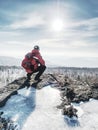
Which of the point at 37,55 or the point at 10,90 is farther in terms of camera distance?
the point at 37,55

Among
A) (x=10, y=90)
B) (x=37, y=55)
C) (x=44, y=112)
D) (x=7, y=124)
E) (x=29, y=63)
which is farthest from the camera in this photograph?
(x=29, y=63)

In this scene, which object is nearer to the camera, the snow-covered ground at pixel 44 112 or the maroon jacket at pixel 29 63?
the snow-covered ground at pixel 44 112

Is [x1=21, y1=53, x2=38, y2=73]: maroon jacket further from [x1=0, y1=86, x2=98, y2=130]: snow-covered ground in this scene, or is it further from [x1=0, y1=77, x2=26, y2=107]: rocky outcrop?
[x1=0, y1=86, x2=98, y2=130]: snow-covered ground

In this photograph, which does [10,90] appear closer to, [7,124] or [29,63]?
[29,63]

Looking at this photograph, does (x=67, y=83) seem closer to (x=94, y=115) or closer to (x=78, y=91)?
(x=78, y=91)

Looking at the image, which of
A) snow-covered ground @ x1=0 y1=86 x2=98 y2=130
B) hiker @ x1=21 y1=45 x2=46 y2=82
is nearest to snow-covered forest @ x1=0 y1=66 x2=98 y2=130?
snow-covered ground @ x1=0 y1=86 x2=98 y2=130

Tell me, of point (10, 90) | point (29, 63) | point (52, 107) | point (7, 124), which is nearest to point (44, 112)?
point (52, 107)

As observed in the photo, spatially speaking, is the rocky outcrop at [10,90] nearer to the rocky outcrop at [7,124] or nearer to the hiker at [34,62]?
the hiker at [34,62]

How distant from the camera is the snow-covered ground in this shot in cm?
1480

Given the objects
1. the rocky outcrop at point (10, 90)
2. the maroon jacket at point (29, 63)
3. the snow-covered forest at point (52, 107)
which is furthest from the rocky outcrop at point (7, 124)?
the maroon jacket at point (29, 63)

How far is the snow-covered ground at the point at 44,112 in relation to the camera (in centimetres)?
1480

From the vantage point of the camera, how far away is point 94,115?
16344 millimetres

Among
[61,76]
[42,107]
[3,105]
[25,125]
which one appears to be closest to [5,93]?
[3,105]

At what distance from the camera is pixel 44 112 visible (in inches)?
637
